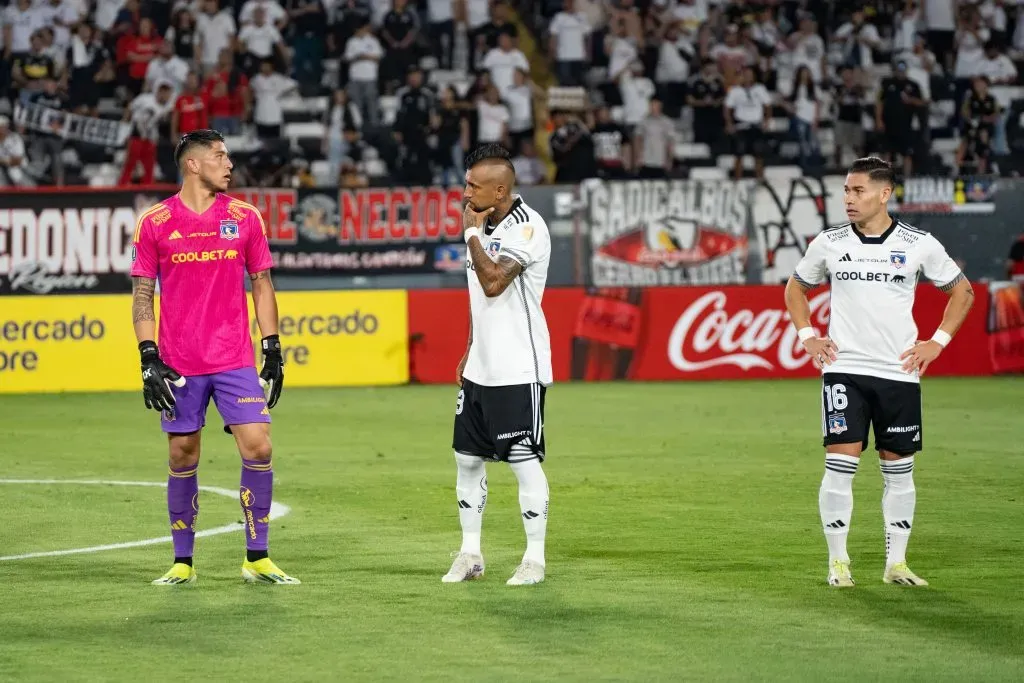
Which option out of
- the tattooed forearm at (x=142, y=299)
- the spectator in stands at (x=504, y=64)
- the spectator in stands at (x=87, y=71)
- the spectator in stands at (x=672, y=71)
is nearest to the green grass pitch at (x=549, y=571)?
the tattooed forearm at (x=142, y=299)

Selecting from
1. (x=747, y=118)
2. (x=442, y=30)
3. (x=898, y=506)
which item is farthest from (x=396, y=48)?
(x=898, y=506)

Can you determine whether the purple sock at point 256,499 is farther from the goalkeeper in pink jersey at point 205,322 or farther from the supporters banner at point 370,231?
the supporters banner at point 370,231

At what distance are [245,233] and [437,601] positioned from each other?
2080 mm

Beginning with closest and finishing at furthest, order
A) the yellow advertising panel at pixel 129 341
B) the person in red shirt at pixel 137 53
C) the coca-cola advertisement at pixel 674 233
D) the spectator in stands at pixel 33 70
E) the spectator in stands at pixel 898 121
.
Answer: the yellow advertising panel at pixel 129 341 → the coca-cola advertisement at pixel 674 233 → the spectator in stands at pixel 33 70 → the person in red shirt at pixel 137 53 → the spectator in stands at pixel 898 121

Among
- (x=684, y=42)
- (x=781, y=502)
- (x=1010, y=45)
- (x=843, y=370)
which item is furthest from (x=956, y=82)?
(x=843, y=370)

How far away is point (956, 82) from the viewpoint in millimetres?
30188

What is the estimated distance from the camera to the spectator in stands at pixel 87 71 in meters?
26.5

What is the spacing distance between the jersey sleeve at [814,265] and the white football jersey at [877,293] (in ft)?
0.18

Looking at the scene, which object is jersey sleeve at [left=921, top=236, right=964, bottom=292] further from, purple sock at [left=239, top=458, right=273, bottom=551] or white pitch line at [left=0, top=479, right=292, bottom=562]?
white pitch line at [left=0, top=479, right=292, bottom=562]

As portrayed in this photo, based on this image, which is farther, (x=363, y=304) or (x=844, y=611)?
(x=363, y=304)

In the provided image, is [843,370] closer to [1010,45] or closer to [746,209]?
[746,209]

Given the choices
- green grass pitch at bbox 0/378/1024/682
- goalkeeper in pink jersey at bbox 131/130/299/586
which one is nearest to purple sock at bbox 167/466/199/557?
goalkeeper in pink jersey at bbox 131/130/299/586

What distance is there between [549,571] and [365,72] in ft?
64.9

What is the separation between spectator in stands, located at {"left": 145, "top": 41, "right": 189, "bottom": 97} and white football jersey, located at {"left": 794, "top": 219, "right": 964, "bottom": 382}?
780 inches
